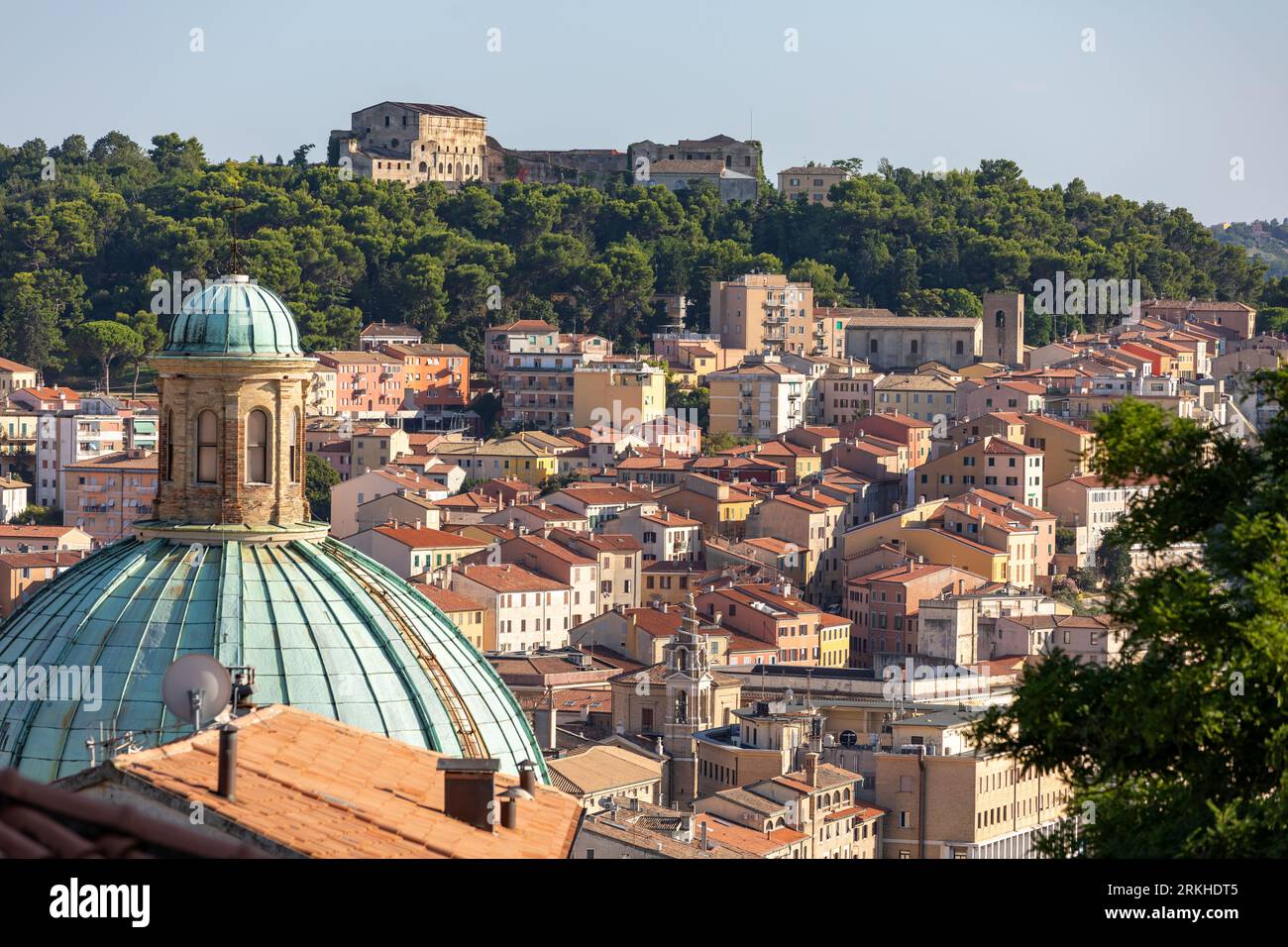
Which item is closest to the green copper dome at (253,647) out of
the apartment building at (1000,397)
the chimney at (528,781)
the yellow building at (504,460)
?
the chimney at (528,781)

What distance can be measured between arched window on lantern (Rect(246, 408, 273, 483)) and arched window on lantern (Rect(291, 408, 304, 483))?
0.27ft

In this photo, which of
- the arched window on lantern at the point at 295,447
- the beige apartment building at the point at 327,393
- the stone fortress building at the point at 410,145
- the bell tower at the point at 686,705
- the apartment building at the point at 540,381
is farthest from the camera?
the stone fortress building at the point at 410,145

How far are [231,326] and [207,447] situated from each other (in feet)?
1.28

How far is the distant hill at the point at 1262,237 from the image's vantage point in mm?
127062

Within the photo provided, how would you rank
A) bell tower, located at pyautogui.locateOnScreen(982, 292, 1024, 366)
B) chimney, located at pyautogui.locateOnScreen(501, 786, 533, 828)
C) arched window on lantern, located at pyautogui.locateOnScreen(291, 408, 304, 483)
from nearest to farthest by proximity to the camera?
chimney, located at pyautogui.locateOnScreen(501, 786, 533, 828)
arched window on lantern, located at pyautogui.locateOnScreen(291, 408, 304, 483)
bell tower, located at pyautogui.locateOnScreen(982, 292, 1024, 366)

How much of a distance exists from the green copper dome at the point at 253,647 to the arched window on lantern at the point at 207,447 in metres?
0.28

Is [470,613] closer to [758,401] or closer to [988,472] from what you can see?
[988,472]

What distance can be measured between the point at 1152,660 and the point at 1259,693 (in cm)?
27

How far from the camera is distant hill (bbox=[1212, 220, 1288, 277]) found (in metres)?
127

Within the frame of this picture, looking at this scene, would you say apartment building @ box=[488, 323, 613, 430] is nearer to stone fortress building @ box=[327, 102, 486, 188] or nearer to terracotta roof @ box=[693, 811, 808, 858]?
stone fortress building @ box=[327, 102, 486, 188]

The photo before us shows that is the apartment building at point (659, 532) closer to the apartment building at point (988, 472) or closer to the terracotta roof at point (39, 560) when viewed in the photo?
the apartment building at point (988, 472)

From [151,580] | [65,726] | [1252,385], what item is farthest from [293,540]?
[1252,385]

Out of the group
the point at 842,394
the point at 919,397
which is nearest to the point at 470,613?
the point at 919,397

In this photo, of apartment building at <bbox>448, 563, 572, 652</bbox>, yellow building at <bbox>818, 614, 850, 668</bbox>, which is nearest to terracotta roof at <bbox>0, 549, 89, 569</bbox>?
apartment building at <bbox>448, 563, 572, 652</bbox>
